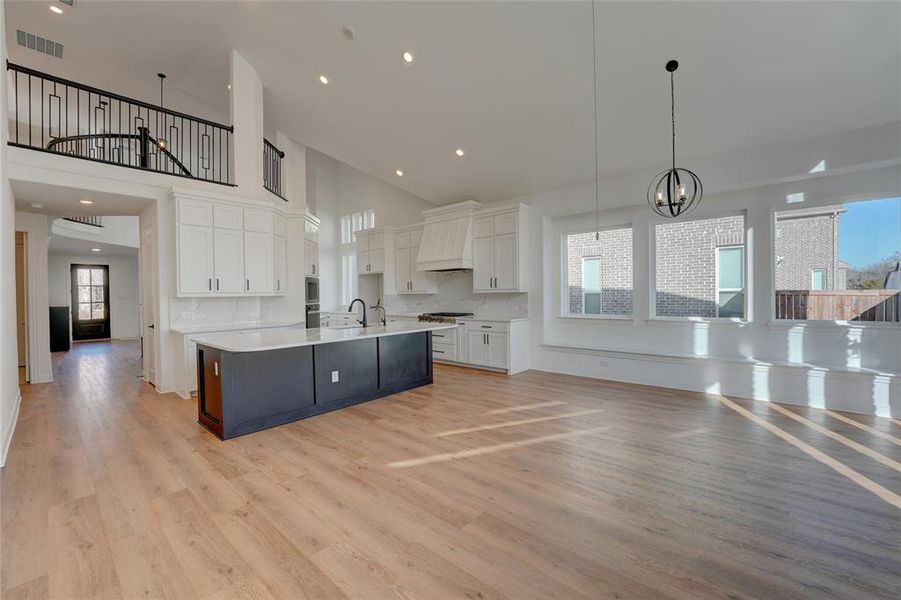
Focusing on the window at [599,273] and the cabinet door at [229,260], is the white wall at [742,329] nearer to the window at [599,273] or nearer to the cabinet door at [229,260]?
the window at [599,273]

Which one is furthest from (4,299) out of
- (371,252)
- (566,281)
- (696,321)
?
(696,321)

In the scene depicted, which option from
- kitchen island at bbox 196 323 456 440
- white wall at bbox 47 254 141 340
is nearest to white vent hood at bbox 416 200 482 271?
kitchen island at bbox 196 323 456 440

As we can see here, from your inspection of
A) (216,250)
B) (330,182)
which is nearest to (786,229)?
(216,250)

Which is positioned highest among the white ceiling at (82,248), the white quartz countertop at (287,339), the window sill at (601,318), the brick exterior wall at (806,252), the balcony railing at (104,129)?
the balcony railing at (104,129)

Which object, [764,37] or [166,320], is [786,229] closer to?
[764,37]

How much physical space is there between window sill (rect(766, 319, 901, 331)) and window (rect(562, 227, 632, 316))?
5.71 feet

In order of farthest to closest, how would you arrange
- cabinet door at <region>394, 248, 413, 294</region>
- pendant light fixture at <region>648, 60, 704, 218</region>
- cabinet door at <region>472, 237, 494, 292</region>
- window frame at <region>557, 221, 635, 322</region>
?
cabinet door at <region>394, 248, 413, 294</region> < cabinet door at <region>472, 237, 494, 292</region> < window frame at <region>557, 221, 635, 322</region> < pendant light fixture at <region>648, 60, 704, 218</region>

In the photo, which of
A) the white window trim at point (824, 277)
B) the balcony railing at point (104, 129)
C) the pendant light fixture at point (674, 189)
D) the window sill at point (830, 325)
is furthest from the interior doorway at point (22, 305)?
the white window trim at point (824, 277)

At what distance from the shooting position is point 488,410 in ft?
14.0

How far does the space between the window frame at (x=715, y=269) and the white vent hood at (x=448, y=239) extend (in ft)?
9.43

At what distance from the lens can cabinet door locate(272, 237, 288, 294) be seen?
6.18 m

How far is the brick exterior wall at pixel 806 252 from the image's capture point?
4.41 metres

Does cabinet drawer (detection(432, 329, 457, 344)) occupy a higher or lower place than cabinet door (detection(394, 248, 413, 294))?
lower

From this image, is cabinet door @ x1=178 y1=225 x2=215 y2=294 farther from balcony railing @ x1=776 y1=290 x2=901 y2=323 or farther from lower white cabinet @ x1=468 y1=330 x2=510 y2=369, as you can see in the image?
balcony railing @ x1=776 y1=290 x2=901 y2=323
